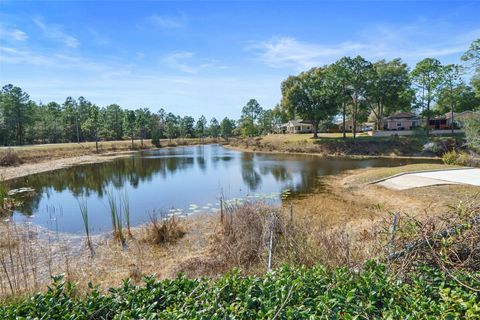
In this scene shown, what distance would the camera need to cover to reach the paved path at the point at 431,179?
1274 cm

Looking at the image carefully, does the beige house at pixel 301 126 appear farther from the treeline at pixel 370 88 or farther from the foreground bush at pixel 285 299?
the foreground bush at pixel 285 299

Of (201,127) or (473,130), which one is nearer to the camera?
(473,130)

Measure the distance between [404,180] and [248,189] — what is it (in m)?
8.54

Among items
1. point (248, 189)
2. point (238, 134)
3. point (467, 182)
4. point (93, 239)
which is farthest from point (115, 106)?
point (467, 182)

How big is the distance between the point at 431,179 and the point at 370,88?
Result: 28.7m

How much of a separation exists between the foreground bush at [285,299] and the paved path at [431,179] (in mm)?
11796

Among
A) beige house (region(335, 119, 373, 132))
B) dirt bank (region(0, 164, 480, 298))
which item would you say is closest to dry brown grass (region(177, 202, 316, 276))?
dirt bank (region(0, 164, 480, 298))

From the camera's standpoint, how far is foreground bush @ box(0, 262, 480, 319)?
97.0 inches

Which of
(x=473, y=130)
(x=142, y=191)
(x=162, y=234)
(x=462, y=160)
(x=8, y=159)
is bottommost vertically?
(x=142, y=191)

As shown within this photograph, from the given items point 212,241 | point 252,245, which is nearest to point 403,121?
point 212,241

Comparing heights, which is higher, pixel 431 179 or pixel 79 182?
pixel 431 179

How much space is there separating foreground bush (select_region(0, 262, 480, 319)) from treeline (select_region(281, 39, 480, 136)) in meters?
39.3

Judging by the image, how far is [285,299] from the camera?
2.61 metres

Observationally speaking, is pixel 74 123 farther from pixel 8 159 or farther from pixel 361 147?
pixel 361 147
